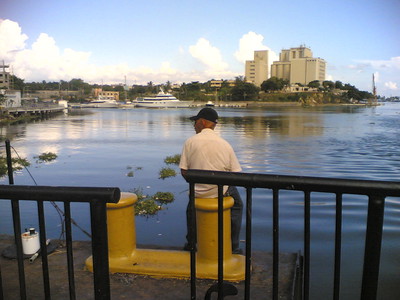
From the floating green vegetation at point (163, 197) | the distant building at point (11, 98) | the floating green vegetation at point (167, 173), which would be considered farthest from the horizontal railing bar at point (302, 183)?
the distant building at point (11, 98)

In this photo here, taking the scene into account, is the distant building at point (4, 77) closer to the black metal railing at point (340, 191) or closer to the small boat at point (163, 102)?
the small boat at point (163, 102)

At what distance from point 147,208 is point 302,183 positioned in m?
7.57

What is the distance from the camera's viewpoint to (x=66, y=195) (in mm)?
2645

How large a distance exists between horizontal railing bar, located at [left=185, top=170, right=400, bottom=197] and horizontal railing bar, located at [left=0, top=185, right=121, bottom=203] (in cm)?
58

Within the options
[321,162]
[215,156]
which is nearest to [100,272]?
[215,156]

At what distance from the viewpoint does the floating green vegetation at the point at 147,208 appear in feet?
31.6

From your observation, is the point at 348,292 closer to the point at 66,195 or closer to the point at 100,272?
the point at 100,272

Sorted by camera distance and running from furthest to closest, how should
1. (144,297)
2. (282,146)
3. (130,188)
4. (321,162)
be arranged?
(282,146), (321,162), (130,188), (144,297)

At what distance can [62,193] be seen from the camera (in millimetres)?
2650

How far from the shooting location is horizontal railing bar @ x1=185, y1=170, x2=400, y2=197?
2.46 metres

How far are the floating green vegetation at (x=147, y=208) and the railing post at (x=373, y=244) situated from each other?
7391 mm

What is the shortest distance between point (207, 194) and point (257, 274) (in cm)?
122

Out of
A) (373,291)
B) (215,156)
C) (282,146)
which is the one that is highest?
(215,156)

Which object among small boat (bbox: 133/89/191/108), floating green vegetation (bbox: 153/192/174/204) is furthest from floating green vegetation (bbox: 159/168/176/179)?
small boat (bbox: 133/89/191/108)
